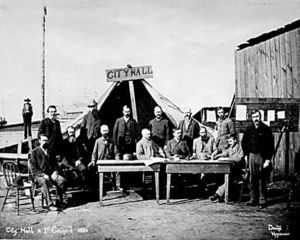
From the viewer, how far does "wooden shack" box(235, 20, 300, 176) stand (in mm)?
6711

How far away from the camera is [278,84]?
22.7 ft

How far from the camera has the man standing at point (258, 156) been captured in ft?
19.4

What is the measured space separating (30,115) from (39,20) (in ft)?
4.80

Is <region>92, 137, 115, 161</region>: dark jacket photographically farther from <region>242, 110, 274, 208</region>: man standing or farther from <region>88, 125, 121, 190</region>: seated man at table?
<region>242, 110, 274, 208</region>: man standing

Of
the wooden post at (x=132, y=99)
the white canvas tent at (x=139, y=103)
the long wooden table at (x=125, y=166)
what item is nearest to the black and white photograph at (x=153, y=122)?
the long wooden table at (x=125, y=166)

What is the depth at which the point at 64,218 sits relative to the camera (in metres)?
5.48

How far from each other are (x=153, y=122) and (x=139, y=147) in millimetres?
664

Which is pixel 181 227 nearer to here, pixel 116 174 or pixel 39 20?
pixel 116 174

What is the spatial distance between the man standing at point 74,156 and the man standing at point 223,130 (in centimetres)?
213

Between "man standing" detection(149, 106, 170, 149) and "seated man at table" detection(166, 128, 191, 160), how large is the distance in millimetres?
331

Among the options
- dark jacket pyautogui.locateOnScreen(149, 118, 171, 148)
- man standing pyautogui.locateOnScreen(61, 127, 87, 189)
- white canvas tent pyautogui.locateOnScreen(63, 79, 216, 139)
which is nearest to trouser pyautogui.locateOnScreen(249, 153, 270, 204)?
dark jacket pyautogui.locateOnScreen(149, 118, 171, 148)

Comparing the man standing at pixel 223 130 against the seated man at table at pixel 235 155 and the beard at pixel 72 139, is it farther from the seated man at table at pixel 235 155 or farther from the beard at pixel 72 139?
the beard at pixel 72 139

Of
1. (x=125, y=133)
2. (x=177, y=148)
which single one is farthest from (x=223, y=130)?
(x=125, y=133)

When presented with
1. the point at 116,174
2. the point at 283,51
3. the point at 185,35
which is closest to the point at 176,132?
the point at 116,174
